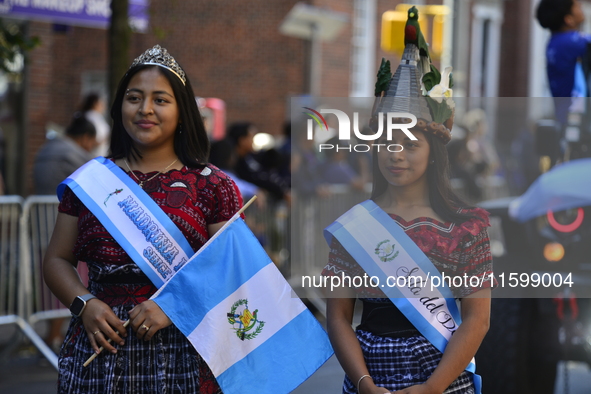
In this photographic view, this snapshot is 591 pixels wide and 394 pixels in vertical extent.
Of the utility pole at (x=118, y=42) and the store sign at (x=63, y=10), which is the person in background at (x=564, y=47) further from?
the store sign at (x=63, y=10)

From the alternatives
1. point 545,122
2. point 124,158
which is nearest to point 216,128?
point 545,122

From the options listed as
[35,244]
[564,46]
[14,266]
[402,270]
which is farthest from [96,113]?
[402,270]

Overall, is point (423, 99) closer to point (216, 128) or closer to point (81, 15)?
point (81, 15)

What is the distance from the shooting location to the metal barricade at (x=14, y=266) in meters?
6.08

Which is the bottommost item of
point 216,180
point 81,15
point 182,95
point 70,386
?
point 70,386

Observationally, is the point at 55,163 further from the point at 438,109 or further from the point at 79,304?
the point at 438,109

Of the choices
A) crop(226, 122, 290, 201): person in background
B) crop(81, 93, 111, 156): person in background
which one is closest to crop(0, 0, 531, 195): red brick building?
crop(81, 93, 111, 156): person in background

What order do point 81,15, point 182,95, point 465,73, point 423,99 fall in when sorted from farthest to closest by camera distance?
1. point 465,73
2. point 81,15
3. point 182,95
4. point 423,99

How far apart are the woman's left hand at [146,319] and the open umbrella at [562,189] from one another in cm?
234

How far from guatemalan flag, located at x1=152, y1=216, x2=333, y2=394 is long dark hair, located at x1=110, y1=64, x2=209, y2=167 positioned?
331 mm

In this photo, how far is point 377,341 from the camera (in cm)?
262

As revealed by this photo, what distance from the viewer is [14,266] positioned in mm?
6121

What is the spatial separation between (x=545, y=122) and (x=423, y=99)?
2.56 meters

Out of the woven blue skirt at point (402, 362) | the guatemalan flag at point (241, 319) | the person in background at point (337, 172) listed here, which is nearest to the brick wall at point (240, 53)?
the person in background at point (337, 172)
